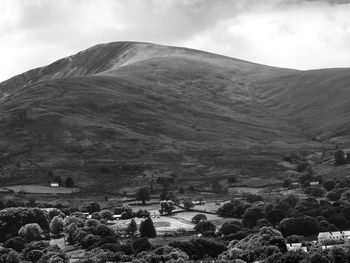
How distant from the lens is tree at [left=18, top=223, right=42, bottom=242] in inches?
6196

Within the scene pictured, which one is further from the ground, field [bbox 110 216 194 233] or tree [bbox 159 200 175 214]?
tree [bbox 159 200 175 214]

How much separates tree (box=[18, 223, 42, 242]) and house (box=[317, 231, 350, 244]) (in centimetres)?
6167

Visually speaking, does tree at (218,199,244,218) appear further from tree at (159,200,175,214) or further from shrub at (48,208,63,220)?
shrub at (48,208,63,220)

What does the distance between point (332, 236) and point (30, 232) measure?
215ft

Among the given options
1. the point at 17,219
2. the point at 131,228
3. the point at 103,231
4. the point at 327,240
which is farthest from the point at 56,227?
the point at 327,240

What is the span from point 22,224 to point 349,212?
74861 millimetres

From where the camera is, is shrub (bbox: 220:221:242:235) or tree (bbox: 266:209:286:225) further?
tree (bbox: 266:209:286:225)

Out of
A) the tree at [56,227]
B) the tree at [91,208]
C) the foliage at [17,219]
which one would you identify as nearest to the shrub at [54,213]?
the foliage at [17,219]

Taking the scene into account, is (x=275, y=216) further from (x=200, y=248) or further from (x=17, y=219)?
(x=17, y=219)

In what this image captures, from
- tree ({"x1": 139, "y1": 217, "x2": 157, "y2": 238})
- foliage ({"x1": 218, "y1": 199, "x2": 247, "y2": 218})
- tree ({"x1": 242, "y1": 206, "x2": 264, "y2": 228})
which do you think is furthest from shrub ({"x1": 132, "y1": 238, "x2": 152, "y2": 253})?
foliage ({"x1": 218, "y1": 199, "x2": 247, "y2": 218})

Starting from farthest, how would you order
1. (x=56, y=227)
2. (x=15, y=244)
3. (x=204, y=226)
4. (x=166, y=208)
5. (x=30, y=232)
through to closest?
(x=166, y=208) → (x=56, y=227) → (x=204, y=226) → (x=30, y=232) → (x=15, y=244)

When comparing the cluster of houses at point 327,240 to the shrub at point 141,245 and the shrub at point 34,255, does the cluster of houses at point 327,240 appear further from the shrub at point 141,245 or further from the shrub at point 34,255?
the shrub at point 34,255

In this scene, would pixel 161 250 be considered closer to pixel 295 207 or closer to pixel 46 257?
pixel 46 257

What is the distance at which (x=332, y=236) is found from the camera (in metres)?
137
